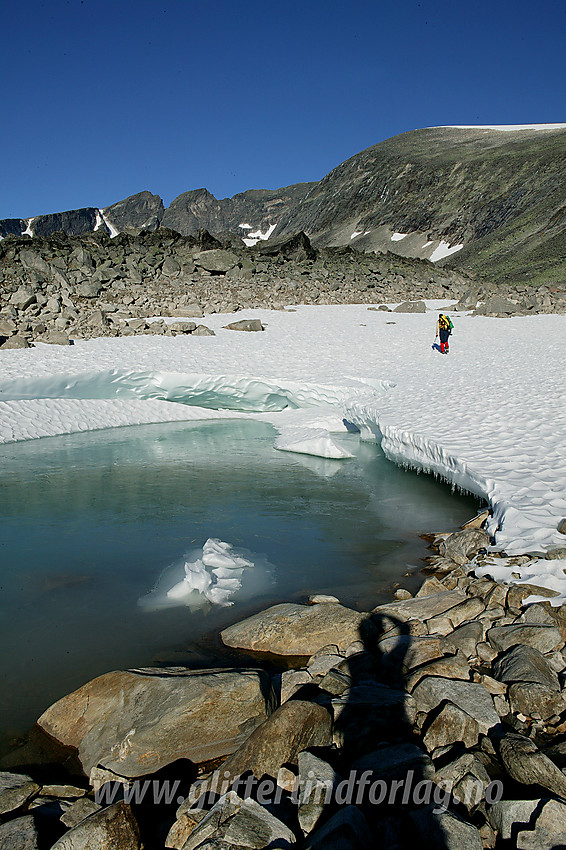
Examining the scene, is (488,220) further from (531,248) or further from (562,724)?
(562,724)

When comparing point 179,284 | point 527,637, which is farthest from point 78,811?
point 179,284

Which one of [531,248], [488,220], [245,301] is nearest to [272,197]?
[488,220]

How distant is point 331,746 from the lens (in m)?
2.66

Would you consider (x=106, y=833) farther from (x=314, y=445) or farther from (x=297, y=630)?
(x=314, y=445)

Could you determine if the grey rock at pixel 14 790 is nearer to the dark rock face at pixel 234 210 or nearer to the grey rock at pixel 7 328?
the grey rock at pixel 7 328

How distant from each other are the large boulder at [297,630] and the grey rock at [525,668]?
1.02m

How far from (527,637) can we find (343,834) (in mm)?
1763

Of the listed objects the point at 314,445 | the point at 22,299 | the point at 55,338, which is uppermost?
the point at 22,299

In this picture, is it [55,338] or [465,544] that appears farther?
[55,338]

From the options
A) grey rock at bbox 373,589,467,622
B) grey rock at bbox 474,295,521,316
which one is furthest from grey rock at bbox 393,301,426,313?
grey rock at bbox 373,589,467,622

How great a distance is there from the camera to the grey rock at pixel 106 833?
2123 millimetres

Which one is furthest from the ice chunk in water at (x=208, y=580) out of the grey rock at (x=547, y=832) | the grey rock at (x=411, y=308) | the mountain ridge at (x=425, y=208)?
the mountain ridge at (x=425, y=208)

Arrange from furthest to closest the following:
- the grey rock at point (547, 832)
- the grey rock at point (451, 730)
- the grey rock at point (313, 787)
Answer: the grey rock at point (451, 730) → the grey rock at point (313, 787) → the grey rock at point (547, 832)

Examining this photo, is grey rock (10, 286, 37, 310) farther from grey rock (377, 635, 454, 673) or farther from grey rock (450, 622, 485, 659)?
grey rock (450, 622, 485, 659)
